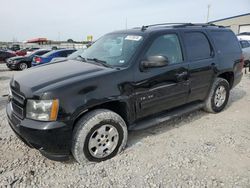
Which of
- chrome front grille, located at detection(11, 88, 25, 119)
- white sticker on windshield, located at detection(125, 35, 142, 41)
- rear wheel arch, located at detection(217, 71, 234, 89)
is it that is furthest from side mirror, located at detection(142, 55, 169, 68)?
rear wheel arch, located at detection(217, 71, 234, 89)

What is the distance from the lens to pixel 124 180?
9.30 feet

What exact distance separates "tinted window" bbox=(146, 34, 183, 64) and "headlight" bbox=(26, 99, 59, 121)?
1610 mm

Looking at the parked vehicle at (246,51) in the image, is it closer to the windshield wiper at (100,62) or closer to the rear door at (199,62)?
the rear door at (199,62)

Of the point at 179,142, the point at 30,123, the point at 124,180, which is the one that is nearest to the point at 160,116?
the point at 179,142

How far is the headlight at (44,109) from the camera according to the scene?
2703 millimetres

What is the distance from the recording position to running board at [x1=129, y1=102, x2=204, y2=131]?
3.56 metres

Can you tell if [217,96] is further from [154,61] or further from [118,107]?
[118,107]

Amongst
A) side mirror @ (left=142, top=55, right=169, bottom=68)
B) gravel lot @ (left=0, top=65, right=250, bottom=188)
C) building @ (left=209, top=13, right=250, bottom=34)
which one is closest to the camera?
gravel lot @ (left=0, top=65, right=250, bottom=188)

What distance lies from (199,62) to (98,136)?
7.79 ft

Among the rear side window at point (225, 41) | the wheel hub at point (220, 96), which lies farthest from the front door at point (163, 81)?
the rear side window at point (225, 41)

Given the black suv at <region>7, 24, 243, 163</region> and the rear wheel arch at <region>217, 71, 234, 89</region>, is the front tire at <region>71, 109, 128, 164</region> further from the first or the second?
the rear wheel arch at <region>217, 71, 234, 89</region>

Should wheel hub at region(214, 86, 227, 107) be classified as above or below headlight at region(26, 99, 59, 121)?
below

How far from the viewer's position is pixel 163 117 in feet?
12.7

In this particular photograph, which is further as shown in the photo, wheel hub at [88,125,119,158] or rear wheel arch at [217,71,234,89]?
→ rear wheel arch at [217,71,234,89]
